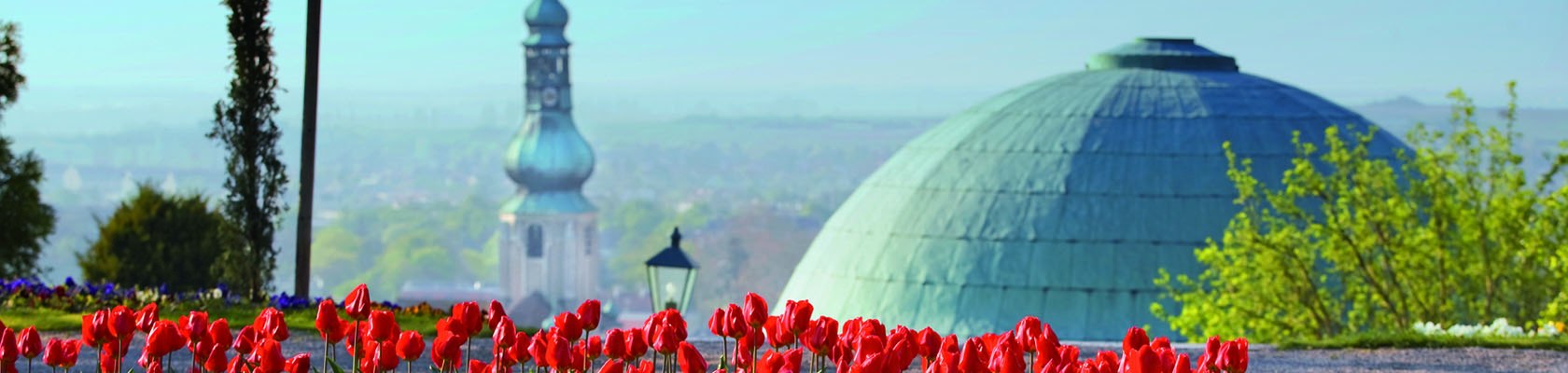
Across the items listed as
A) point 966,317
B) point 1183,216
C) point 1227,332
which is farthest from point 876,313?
point 1227,332

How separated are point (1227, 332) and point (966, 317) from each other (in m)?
12.4

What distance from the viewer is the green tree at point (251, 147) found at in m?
19.2

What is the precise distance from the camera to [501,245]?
159250 millimetres

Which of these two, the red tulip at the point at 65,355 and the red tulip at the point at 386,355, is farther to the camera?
the red tulip at the point at 65,355

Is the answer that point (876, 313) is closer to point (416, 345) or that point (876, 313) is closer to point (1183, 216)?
point (1183, 216)

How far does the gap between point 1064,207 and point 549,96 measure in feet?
359

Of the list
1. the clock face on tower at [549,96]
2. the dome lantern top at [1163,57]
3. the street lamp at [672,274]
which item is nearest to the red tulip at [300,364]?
the street lamp at [672,274]

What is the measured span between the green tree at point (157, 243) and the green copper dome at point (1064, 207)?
13.0 m

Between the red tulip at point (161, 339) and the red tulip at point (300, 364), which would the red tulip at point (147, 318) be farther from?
the red tulip at point (300, 364)

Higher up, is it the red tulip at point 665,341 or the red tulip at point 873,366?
the red tulip at point 665,341

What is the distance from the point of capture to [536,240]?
158125 mm

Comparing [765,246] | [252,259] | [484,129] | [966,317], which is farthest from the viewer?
[484,129]

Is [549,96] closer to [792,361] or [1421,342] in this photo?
[1421,342]

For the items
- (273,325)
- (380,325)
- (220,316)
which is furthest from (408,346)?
(220,316)
